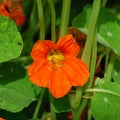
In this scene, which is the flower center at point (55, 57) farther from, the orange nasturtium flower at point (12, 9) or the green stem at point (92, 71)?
the orange nasturtium flower at point (12, 9)

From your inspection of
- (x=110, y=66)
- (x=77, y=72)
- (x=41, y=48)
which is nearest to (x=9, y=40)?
(x=41, y=48)

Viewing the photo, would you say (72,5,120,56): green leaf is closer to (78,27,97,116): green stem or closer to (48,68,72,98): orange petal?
(78,27,97,116): green stem

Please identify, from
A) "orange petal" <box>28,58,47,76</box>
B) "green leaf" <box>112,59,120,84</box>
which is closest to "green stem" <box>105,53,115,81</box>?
"green leaf" <box>112,59,120,84</box>

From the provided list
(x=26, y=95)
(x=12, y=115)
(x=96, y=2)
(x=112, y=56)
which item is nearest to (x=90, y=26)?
(x=96, y=2)

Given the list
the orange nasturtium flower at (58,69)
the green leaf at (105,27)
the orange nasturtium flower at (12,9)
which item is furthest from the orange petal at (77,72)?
the orange nasturtium flower at (12,9)

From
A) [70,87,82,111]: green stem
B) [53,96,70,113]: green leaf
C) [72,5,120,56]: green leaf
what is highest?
[72,5,120,56]: green leaf

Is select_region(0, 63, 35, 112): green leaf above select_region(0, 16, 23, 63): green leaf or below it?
below

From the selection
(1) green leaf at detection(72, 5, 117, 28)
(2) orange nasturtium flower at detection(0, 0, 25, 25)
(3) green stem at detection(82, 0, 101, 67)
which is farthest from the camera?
(2) orange nasturtium flower at detection(0, 0, 25, 25)
